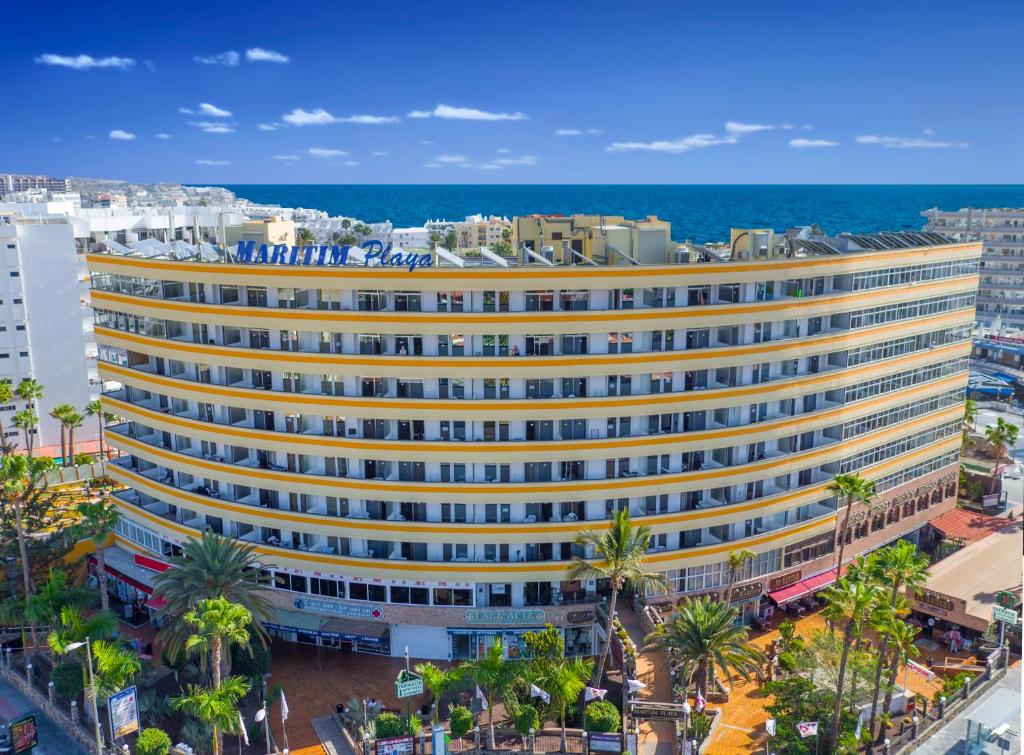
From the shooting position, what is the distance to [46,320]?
117 m

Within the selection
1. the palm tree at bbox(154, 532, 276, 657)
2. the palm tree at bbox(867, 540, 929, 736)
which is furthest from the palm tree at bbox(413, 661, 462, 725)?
the palm tree at bbox(867, 540, 929, 736)

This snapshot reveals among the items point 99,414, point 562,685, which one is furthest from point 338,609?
point 99,414

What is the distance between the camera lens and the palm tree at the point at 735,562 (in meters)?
64.2

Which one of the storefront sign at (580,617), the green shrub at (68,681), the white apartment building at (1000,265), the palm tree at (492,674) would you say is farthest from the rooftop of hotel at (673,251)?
the white apartment building at (1000,265)

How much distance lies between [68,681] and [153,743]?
487 inches

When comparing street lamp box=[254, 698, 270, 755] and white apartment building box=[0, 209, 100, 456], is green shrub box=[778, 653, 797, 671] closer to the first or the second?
street lamp box=[254, 698, 270, 755]

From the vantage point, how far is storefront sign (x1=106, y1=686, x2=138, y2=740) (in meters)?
52.2

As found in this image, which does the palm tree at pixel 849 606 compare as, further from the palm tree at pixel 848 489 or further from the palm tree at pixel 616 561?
the palm tree at pixel 848 489

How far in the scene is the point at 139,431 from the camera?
75500 millimetres

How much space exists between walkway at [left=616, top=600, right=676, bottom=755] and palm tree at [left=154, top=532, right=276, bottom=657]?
92.7ft

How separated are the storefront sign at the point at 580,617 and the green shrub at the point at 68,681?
122 feet

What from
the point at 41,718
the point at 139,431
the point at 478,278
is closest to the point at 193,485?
the point at 139,431

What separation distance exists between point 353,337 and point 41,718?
125 feet

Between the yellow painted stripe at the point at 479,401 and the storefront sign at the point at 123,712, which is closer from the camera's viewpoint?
the storefront sign at the point at 123,712
